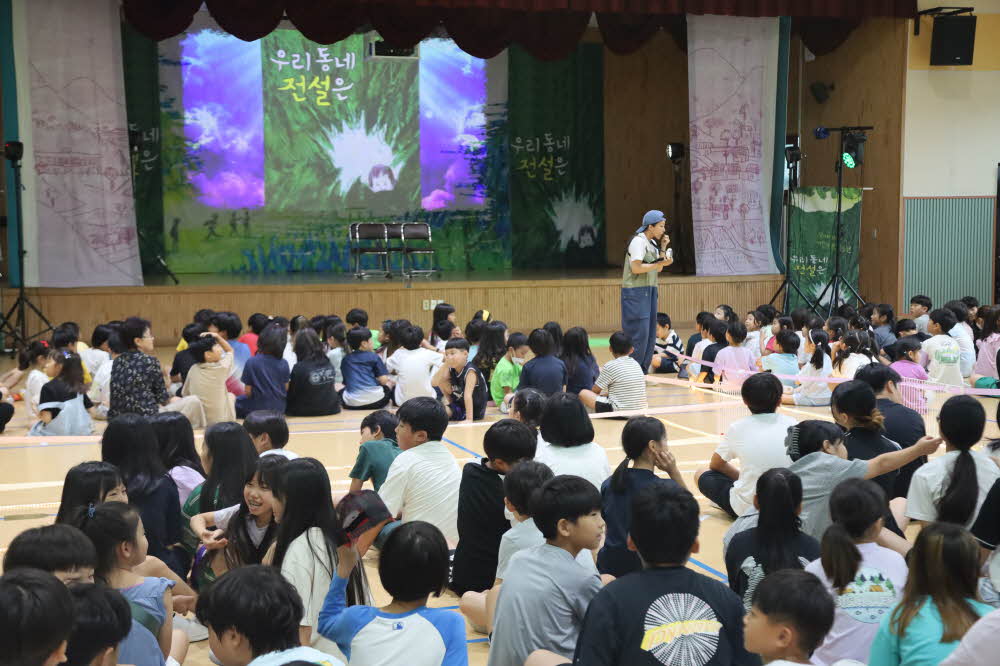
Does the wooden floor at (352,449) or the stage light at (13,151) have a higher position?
the stage light at (13,151)

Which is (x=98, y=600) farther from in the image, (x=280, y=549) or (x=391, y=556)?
(x=280, y=549)

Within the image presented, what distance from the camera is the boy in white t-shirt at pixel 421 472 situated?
4230 millimetres

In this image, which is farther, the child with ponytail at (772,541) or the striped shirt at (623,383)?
the striped shirt at (623,383)

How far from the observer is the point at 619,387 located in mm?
7625

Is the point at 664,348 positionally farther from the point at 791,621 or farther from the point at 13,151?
the point at 791,621

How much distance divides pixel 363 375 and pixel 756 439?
4.37 meters

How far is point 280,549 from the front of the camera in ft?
10.2

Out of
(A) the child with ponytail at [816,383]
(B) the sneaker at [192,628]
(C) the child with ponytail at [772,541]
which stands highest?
(C) the child with ponytail at [772,541]

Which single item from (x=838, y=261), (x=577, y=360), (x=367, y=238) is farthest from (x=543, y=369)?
(x=367, y=238)

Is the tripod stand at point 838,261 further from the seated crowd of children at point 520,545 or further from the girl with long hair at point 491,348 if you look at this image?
the seated crowd of children at point 520,545

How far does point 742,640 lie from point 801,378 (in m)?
5.85

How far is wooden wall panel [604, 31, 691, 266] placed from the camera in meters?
16.8

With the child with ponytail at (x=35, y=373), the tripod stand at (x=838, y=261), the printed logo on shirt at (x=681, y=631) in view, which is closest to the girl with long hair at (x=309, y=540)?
the printed logo on shirt at (x=681, y=631)

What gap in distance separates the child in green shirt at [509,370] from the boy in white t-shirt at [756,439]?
3039mm
